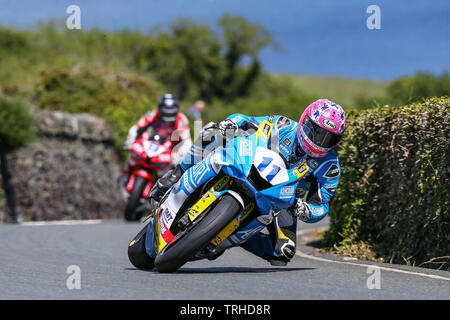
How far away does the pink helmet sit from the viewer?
6.29m

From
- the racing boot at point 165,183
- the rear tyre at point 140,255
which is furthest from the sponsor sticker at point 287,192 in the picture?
the rear tyre at point 140,255

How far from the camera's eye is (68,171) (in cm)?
1806

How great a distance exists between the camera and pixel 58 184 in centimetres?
1775

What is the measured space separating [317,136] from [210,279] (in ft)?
4.87

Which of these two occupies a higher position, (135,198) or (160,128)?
(160,128)

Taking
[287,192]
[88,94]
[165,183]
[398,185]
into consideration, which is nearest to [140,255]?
[165,183]

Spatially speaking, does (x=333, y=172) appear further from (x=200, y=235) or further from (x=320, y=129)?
(x=200, y=235)

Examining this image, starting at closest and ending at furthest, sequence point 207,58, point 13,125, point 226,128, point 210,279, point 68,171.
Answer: point 210,279, point 226,128, point 13,125, point 68,171, point 207,58

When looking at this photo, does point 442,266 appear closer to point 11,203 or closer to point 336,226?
point 336,226

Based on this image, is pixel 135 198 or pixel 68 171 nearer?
pixel 135 198

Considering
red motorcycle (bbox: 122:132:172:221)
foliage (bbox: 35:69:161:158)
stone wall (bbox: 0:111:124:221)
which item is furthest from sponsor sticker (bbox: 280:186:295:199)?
foliage (bbox: 35:69:161:158)

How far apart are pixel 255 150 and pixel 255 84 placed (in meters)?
54.8
